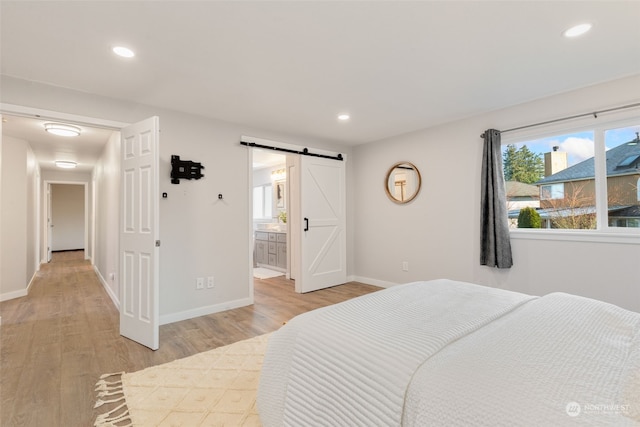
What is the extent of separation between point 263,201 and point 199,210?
418cm

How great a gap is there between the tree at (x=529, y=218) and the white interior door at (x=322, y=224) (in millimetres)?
2540

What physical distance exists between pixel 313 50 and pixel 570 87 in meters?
2.54

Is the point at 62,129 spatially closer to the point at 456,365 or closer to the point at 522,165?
the point at 456,365

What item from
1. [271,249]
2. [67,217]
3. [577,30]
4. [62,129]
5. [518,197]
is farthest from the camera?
[67,217]

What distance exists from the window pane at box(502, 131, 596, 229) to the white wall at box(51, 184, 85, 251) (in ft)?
40.5

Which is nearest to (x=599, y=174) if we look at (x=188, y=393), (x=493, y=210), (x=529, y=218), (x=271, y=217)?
(x=529, y=218)

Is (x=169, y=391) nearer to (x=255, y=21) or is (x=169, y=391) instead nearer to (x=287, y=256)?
(x=255, y=21)

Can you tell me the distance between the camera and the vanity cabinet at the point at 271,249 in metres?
5.98

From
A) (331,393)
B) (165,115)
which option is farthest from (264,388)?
(165,115)

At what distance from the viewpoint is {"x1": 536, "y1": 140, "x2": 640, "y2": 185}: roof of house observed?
2.73m

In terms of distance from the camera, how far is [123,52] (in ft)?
7.23

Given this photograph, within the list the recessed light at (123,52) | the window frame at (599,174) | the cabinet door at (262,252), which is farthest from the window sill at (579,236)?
the cabinet door at (262,252)

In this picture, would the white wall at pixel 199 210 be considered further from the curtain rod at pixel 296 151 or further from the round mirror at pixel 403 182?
the round mirror at pixel 403 182

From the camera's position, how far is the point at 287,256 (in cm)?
570
